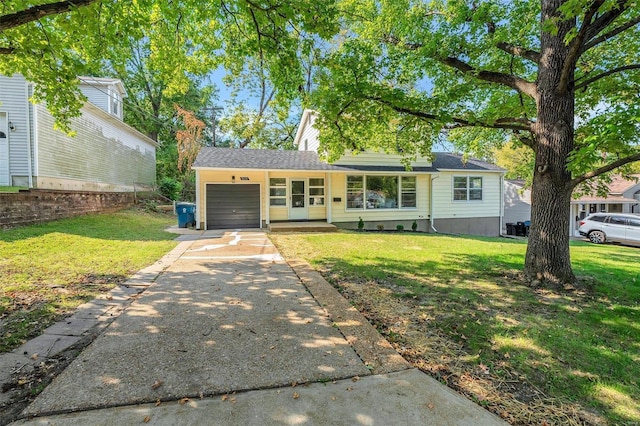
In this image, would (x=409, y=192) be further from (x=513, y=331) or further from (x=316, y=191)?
(x=513, y=331)

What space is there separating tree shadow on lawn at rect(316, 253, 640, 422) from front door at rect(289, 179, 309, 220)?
853cm

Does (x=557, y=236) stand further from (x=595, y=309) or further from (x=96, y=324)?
(x=96, y=324)

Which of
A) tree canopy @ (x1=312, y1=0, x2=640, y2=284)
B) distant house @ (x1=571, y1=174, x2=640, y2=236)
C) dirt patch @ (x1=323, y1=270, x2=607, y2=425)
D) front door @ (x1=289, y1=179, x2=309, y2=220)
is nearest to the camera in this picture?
dirt patch @ (x1=323, y1=270, x2=607, y2=425)

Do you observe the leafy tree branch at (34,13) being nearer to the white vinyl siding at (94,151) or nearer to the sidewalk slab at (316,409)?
the sidewalk slab at (316,409)

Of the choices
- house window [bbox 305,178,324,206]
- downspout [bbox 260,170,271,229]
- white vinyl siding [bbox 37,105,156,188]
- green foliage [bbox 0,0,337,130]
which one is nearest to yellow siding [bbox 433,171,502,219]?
house window [bbox 305,178,324,206]

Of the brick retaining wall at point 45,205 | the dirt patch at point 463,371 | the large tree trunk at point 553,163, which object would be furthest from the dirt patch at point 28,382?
the brick retaining wall at point 45,205

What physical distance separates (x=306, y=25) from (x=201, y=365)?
5153 mm

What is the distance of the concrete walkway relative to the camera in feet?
6.57

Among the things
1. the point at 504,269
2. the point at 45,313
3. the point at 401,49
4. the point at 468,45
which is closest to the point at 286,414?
the point at 45,313

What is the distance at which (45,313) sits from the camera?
11.9 feet

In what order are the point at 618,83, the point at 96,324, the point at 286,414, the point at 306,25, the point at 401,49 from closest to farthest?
the point at 286,414 → the point at 96,324 → the point at 306,25 → the point at 618,83 → the point at 401,49

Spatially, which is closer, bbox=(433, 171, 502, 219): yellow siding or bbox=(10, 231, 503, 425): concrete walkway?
bbox=(10, 231, 503, 425): concrete walkway

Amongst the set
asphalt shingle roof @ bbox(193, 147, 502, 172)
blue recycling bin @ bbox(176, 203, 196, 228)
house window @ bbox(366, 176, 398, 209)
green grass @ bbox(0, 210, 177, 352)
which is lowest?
green grass @ bbox(0, 210, 177, 352)

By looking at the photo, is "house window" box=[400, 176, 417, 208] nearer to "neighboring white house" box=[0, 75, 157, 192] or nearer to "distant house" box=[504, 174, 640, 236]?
"distant house" box=[504, 174, 640, 236]
